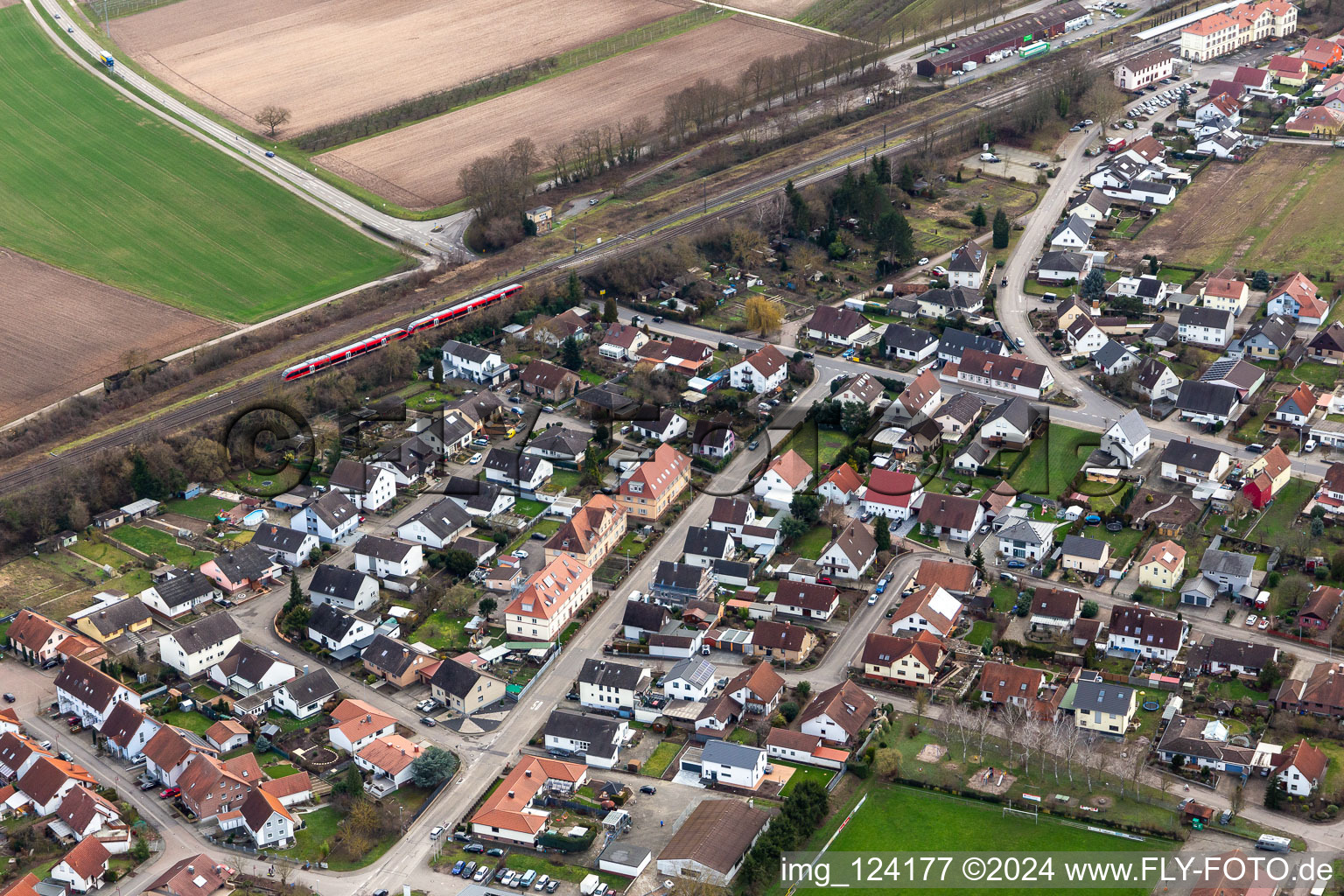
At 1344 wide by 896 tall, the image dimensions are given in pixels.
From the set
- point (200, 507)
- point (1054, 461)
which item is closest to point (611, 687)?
point (200, 507)

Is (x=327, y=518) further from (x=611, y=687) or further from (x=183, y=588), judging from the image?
(x=611, y=687)

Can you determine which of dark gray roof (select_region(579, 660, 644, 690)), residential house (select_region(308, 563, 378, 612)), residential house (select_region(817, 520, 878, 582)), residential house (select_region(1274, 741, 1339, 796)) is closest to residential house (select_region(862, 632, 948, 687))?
residential house (select_region(817, 520, 878, 582))

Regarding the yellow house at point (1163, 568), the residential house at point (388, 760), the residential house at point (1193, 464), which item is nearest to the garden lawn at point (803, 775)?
the residential house at point (388, 760)

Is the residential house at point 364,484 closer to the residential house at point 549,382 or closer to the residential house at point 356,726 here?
the residential house at point 549,382

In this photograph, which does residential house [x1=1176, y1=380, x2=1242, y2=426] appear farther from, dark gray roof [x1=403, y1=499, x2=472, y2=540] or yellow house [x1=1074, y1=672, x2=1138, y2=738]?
dark gray roof [x1=403, y1=499, x2=472, y2=540]

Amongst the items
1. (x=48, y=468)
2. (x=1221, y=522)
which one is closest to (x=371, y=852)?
(x=48, y=468)

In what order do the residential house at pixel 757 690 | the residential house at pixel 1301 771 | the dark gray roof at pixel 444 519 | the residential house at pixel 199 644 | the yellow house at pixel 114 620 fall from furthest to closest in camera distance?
the dark gray roof at pixel 444 519 → the yellow house at pixel 114 620 → the residential house at pixel 199 644 → the residential house at pixel 757 690 → the residential house at pixel 1301 771

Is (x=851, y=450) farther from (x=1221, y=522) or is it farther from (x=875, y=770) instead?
(x=875, y=770)
